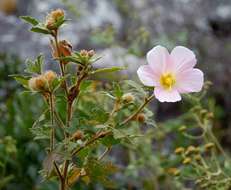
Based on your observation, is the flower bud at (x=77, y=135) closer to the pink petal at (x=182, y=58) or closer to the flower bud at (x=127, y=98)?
the flower bud at (x=127, y=98)

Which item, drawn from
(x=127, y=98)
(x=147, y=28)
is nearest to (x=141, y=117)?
(x=127, y=98)

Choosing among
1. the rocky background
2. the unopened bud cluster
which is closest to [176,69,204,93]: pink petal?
the unopened bud cluster

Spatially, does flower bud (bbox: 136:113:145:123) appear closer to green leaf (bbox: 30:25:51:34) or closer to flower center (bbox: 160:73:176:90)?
flower center (bbox: 160:73:176:90)

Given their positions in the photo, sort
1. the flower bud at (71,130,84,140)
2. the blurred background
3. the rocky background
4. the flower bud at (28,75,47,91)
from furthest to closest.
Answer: the rocky background, the blurred background, the flower bud at (71,130,84,140), the flower bud at (28,75,47,91)

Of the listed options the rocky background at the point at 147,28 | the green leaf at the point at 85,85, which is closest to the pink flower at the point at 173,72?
the green leaf at the point at 85,85

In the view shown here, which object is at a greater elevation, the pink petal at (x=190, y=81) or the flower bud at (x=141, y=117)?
the pink petal at (x=190, y=81)

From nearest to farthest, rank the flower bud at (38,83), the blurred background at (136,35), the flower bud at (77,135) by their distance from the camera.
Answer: the flower bud at (38,83) < the flower bud at (77,135) < the blurred background at (136,35)
